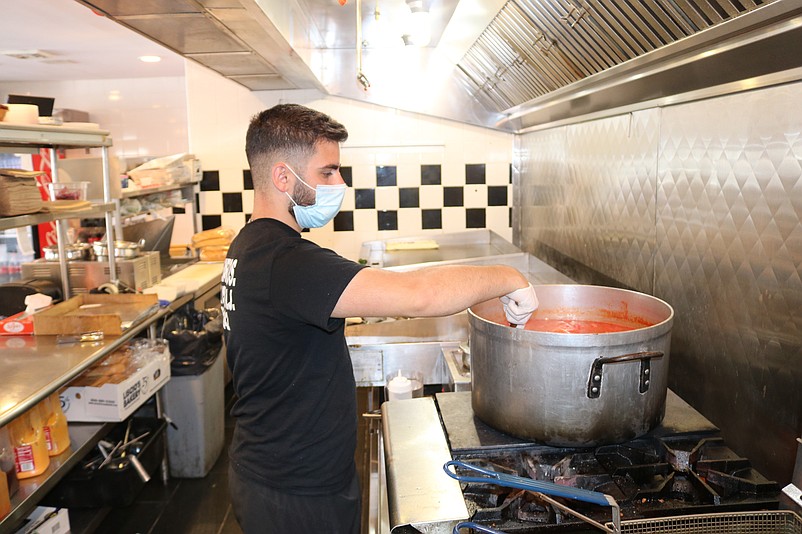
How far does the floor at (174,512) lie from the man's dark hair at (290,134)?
2.02m

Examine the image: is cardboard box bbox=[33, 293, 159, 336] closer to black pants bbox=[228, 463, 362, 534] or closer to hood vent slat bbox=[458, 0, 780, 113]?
black pants bbox=[228, 463, 362, 534]

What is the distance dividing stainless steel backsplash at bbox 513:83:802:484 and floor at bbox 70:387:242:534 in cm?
214

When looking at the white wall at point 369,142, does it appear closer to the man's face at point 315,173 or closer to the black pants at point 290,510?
the man's face at point 315,173

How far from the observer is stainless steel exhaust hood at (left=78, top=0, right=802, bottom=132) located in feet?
5.33

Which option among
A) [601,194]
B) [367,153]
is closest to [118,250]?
[367,153]

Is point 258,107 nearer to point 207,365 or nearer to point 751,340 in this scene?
point 207,365

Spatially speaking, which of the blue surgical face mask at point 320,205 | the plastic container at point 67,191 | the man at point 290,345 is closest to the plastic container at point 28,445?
the man at point 290,345

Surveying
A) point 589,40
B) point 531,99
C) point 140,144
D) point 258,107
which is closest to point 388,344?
point 589,40

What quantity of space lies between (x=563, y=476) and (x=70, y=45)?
554 cm

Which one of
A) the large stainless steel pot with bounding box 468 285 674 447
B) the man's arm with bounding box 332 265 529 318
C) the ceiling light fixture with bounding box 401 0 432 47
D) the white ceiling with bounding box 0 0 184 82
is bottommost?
the large stainless steel pot with bounding box 468 285 674 447

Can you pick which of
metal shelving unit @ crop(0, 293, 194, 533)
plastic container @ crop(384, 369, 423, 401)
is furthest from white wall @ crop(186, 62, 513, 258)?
plastic container @ crop(384, 369, 423, 401)

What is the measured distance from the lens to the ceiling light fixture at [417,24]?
3.45m

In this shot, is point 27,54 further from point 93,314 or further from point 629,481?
point 629,481

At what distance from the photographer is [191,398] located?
3.38 m
